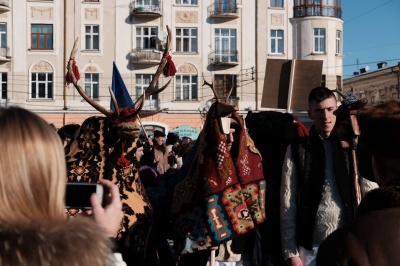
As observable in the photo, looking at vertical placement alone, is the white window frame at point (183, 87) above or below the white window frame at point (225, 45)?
below

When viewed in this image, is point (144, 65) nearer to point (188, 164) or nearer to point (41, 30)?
point (41, 30)

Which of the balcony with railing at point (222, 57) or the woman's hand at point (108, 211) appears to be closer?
the woman's hand at point (108, 211)

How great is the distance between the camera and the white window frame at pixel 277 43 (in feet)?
120

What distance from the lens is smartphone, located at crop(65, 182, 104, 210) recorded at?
2223mm

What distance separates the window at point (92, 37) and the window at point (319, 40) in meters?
12.1

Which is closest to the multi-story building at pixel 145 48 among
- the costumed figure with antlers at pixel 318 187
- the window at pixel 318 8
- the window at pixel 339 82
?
the window at pixel 318 8

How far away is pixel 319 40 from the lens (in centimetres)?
3800

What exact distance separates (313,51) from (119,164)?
1318 inches

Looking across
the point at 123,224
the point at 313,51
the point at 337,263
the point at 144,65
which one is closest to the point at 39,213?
the point at 337,263

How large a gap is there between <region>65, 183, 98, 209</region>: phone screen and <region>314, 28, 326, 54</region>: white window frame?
36153 mm

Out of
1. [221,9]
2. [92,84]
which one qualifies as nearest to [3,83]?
[92,84]

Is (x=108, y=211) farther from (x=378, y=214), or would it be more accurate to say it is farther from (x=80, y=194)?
(x=378, y=214)

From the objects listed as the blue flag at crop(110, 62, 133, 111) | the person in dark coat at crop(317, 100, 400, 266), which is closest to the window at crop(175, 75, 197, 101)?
the blue flag at crop(110, 62, 133, 111)

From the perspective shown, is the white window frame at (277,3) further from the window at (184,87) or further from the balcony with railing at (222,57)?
the window at (184,87)
